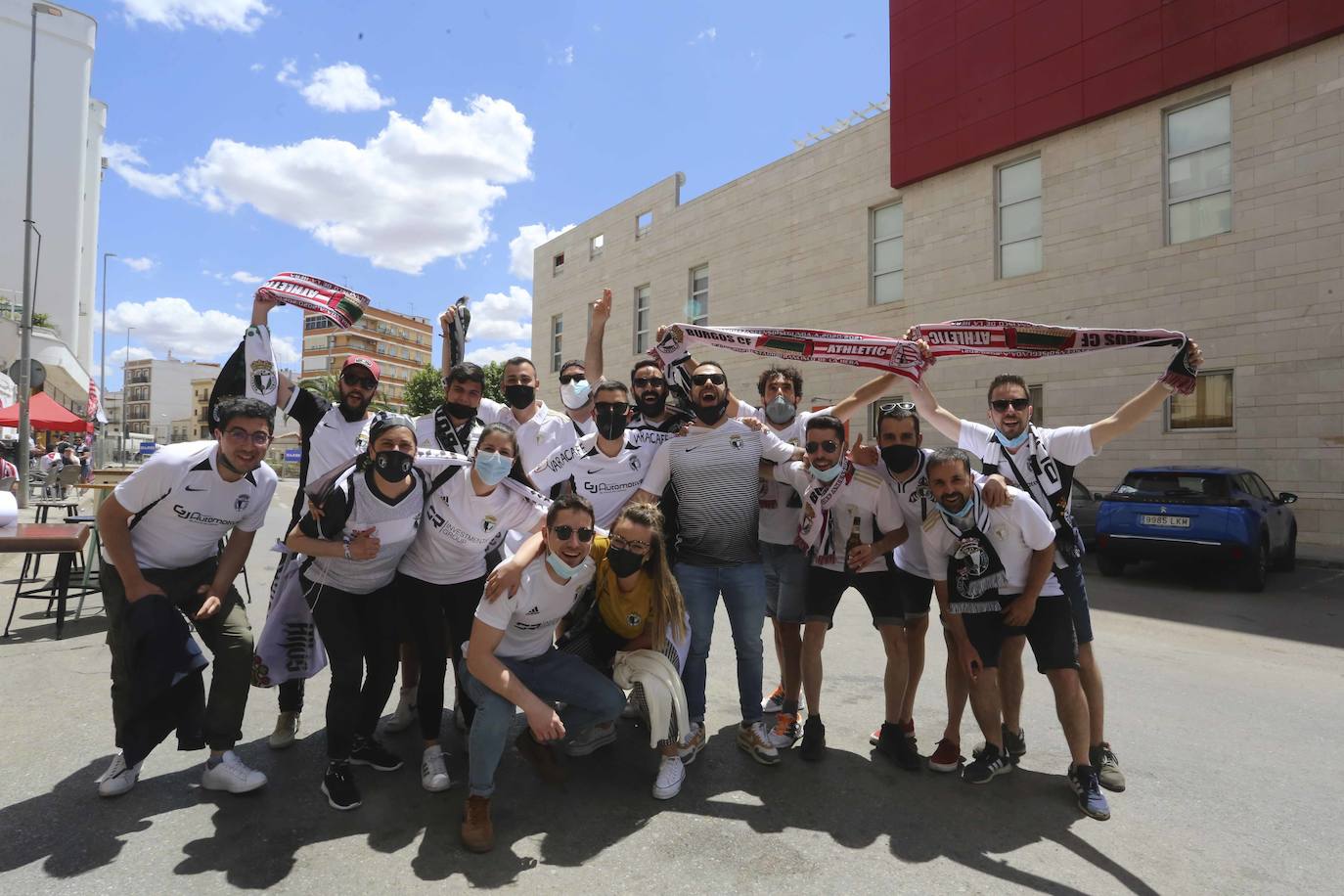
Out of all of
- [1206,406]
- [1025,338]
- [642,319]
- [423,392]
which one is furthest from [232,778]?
[423,392]

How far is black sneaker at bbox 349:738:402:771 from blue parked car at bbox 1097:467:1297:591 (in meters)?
9.70

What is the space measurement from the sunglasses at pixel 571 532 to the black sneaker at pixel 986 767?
223 cm

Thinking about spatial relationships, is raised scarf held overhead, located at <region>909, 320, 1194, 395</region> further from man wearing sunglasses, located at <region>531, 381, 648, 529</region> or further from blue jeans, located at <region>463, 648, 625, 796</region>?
blue jeans, located at <region>463, 648, 625, 796</region>

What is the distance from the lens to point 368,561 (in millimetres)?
3600

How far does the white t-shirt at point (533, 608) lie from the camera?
3.23 metres

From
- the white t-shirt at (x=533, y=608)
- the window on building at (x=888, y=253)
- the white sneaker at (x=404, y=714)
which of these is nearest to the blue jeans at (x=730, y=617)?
the white t-shirt at (x=533, y=608)

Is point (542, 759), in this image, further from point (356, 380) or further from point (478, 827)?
point (356, 380)

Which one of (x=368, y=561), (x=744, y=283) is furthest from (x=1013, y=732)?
(x=744, y=283)

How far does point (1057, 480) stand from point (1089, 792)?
59.3 inches

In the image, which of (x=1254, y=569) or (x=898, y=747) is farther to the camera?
(x=1254, y=569)

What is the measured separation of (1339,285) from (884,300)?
8.82 metres

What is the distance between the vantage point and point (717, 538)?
3.94 metres

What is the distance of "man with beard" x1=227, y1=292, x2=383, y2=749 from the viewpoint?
399 centimetres

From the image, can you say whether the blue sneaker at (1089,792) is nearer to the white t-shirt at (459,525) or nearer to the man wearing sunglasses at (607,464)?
the man wearing sunglasses at (607,464)
